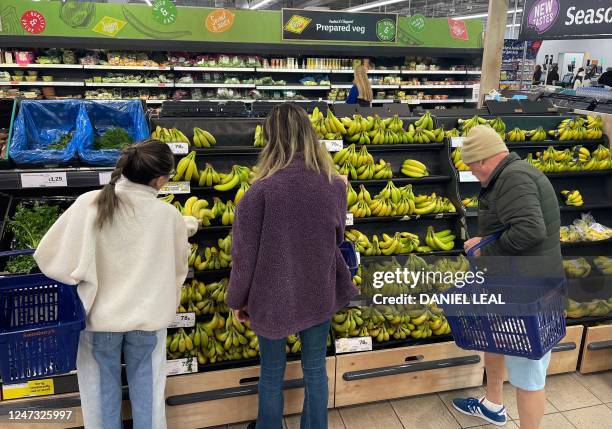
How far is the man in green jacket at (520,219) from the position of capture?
2.17m

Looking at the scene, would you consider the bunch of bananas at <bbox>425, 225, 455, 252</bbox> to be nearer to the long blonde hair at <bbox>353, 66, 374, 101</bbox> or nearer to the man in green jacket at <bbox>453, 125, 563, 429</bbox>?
the man in green jacket at <bbox>453, 125, 563, 429</bbox>

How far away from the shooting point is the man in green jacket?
2170mm

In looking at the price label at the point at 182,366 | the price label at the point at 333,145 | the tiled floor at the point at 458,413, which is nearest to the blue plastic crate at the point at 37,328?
the price label at the point at 182,366

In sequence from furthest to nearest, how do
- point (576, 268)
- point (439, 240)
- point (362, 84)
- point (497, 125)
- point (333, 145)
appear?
point (362, 84) < point (497, 125) < point (576, 268) < point (439, 240) < point (333, 145)

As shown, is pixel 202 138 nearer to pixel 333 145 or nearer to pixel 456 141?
pixel 333 145

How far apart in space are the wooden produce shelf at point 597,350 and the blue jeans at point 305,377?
2053mm

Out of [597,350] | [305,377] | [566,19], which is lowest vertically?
[597,350]

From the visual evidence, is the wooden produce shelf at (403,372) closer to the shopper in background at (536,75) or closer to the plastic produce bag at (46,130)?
the plastic produce bag at (46,130)

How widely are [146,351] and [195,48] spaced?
711 centimetres

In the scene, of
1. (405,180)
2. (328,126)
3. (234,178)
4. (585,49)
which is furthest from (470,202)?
(585,49)

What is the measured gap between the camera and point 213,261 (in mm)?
2855

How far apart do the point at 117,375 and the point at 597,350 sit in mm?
3003

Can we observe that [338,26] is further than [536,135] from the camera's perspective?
Yes

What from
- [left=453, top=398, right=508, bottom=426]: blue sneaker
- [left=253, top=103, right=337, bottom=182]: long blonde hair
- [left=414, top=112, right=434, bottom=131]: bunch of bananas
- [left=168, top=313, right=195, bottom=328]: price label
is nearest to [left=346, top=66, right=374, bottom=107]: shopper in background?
[left=414, top=112, right=434, bottom=131]: bunch of bananas
